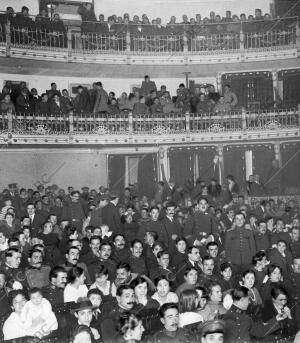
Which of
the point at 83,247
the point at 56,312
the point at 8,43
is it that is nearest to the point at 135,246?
the point at 83,247

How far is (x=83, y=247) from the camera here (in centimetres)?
885

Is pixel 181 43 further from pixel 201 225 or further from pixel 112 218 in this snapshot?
pixel 201 225

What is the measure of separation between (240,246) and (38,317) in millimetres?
4335

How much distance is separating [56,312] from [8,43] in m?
13.4

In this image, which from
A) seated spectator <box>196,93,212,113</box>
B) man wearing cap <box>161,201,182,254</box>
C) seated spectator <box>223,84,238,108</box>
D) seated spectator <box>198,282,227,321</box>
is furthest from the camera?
seated spectator <box>223,84,238,108</box>

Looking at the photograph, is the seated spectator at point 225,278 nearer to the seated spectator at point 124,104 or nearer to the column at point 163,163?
the seated spectator at point 124,104

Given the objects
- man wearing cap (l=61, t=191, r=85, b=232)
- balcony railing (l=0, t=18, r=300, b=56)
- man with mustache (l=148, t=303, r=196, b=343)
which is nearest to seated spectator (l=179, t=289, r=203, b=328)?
man with mustache (l=148, t=303, r=196, b=343)

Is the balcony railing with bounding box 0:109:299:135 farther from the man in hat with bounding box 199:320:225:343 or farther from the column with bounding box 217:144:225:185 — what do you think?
the man in hat with bounding box 199:320:225:343

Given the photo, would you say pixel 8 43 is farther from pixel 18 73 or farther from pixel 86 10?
pixel 86 10

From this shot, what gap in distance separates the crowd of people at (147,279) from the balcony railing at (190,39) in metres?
8.78

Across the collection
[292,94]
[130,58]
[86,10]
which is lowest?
[292,94]

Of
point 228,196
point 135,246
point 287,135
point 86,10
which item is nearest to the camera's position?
point 135,246

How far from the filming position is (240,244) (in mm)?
9141

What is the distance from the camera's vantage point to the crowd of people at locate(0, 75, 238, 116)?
1716 centimetres
